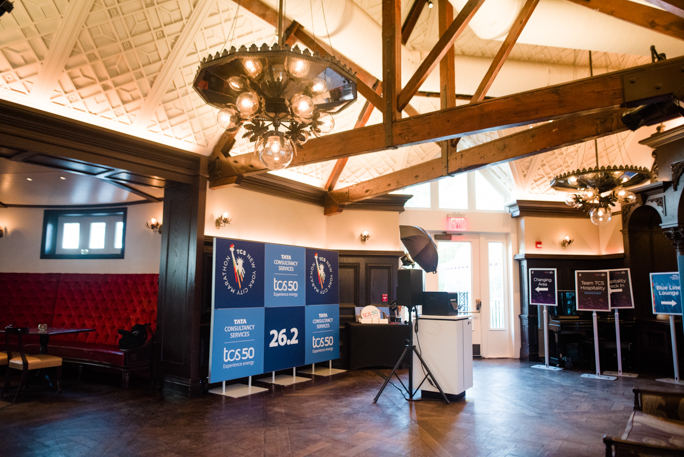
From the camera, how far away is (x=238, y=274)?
6.21 meters

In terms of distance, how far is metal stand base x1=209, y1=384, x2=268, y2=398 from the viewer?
600 cm

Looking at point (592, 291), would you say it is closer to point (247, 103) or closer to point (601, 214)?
point (601, 214)

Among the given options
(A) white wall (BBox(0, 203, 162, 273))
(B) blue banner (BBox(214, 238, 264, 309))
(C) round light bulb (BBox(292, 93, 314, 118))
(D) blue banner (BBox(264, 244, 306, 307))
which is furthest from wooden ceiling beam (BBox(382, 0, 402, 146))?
(A) white wall (BBox(0, 203, 162, 273))

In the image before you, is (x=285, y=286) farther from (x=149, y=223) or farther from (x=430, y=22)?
(x=430, y=22)

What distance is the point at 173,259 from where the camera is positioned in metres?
6.37

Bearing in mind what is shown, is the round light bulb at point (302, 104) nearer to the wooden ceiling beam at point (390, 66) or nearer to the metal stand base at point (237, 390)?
the wooden ceiling beam at point (390, 66)

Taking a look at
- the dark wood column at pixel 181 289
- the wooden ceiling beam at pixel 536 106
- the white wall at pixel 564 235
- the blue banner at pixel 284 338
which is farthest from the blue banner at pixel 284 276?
the white wall at pixel 564 235

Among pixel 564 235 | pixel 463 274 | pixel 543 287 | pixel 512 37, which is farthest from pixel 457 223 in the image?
pixel 512 37

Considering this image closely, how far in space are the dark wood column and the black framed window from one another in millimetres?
1947

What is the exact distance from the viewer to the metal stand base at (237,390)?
6.00 m

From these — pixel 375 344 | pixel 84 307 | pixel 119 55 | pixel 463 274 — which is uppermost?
pixel 119 55

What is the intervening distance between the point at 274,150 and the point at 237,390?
447cm

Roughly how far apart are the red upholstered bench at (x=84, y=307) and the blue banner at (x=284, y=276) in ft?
6.17

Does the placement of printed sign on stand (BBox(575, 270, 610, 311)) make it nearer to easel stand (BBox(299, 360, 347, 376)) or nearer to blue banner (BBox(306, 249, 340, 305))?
blue banner (BBox(306, 249, 340, 305))
